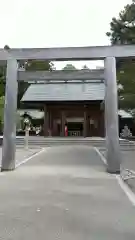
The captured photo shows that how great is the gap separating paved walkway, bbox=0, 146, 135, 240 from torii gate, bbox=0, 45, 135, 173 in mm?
1699

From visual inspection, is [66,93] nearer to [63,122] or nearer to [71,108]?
[71,108]

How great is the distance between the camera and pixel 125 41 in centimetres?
3334

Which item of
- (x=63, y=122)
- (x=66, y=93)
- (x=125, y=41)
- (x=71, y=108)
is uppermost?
(x=125, y=41)

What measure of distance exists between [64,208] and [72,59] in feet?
26.3

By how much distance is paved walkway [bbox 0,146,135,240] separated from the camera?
5203 mm

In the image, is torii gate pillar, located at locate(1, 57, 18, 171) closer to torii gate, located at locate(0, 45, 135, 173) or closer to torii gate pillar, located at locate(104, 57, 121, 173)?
torii gate, located at locate(0, 45, 135, 173)

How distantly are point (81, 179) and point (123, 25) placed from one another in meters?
24.8

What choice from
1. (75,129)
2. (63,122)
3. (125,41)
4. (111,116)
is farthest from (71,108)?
(111,116)

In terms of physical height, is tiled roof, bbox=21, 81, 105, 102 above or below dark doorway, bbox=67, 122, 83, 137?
above

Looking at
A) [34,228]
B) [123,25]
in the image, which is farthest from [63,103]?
[34,228]

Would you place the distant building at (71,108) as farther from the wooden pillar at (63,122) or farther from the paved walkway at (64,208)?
the paved walkway at (64,208)

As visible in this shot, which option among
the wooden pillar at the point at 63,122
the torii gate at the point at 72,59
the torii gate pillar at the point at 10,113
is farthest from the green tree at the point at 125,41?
the wooden pillar at the point at 63,122

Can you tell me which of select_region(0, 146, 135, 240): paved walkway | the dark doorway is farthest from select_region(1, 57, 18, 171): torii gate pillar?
the dark doorway

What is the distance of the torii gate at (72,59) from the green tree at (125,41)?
5.28 m
